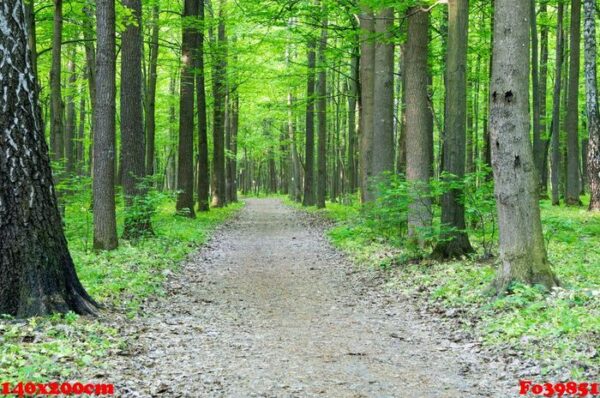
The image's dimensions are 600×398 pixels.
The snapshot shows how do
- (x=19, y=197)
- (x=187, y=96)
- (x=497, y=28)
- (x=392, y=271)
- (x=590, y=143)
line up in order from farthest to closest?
(x=187, y=96), (x=590, y=143), (x=392, y=271), (x=497, y=28), (x=19, y=197)

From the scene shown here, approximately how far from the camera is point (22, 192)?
5773mm

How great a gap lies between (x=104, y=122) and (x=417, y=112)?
6.41 meters

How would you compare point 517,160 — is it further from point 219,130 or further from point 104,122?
point 219,130

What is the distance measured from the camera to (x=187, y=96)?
19484mm

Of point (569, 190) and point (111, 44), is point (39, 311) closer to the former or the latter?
point (111, 44)

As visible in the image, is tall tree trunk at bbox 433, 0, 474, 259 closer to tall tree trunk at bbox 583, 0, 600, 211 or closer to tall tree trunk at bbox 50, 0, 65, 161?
tall tree trunk at bbox 50, 0, 65, 161

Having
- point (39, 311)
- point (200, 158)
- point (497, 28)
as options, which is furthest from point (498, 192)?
point (200, 158)

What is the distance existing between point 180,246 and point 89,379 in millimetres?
8730

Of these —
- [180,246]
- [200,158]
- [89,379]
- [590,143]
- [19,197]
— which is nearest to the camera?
[89,379]

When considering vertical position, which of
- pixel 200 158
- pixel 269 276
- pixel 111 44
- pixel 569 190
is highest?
pixel 111 44

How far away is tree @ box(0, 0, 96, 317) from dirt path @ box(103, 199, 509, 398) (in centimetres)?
120

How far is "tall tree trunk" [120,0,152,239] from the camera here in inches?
522

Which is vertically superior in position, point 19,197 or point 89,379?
point 19,197

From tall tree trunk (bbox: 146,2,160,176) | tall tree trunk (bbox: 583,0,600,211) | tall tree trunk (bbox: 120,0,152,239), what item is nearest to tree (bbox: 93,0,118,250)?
tall tree trunk (bbox: 120,0,152,239)
